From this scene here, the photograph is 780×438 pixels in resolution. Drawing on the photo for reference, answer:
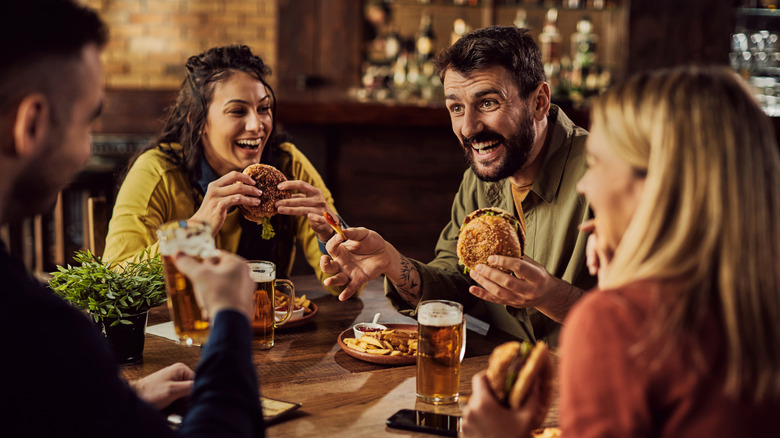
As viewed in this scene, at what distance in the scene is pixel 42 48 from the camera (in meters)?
0.93

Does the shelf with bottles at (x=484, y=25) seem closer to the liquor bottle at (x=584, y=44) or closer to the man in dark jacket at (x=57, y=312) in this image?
the liquor bottle at (x=584, y=44)

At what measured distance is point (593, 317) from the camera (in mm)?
845

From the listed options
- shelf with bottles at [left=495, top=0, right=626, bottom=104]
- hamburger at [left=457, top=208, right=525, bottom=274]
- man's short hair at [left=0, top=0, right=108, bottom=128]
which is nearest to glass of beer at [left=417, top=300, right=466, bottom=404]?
hamburger at [left=457, top=208, right=525, bottom=274]

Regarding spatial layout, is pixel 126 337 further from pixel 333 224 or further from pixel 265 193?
pixel 265 193

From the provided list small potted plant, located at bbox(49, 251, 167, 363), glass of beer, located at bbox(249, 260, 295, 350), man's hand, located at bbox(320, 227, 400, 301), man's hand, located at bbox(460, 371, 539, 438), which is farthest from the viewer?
man's hand, located at bbox(320, 227, 400, 301)

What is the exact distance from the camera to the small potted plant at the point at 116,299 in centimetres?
160

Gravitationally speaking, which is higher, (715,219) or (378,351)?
(715,219)

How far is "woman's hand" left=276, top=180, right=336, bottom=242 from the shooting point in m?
2.20

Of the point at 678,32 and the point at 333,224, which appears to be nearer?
the point at 333,224

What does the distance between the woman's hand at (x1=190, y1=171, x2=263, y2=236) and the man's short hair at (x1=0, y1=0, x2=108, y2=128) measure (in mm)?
1207

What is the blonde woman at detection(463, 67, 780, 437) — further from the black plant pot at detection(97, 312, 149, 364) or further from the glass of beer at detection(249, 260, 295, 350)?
the black plant pot at detection(97, 312, 149, 364)

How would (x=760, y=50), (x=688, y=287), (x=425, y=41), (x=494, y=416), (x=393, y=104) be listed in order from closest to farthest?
Answer: (x=688, y=287) < (x=494, y=416) < (x=393, y=104) < (x=760, y=50) < (x=425, y=41)

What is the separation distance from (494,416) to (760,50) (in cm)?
505

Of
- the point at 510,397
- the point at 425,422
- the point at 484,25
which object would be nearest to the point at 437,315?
the point at 425,422
